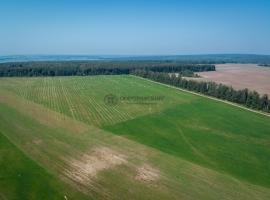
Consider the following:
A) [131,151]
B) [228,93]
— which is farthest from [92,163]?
[228,93]

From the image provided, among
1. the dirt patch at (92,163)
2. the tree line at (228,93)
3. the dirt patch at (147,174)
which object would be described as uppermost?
the tree line at (228,93)

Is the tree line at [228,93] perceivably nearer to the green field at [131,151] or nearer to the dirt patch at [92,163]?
the green field at [131,151]

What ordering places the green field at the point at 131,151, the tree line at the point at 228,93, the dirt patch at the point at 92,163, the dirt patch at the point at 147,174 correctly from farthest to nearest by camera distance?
the tree line at the point at 228,93 → the dirt patch at the point at 147,174 → the dirt patch at the point at 92,163 → the green field at the point at 131,151

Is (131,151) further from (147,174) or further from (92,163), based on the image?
(147,174)

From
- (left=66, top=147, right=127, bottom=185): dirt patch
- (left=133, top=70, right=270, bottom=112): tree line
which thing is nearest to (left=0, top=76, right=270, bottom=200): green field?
(left=66, top=147, right=127, bottom=185): dirt patch

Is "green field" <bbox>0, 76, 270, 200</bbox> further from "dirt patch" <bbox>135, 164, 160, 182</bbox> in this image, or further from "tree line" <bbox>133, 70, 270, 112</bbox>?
"tree line" <bbox>133, 70, 270, 112</bbox>

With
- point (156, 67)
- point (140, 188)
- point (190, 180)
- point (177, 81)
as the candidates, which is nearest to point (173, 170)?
point (190, 180)

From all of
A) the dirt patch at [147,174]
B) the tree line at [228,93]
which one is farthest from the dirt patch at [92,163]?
the tree line at [228,93]

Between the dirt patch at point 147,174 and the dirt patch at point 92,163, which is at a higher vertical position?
the dirt patch at point 92,163

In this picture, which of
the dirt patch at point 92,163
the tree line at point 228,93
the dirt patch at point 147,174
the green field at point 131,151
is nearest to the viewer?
the green field at point 131,151
